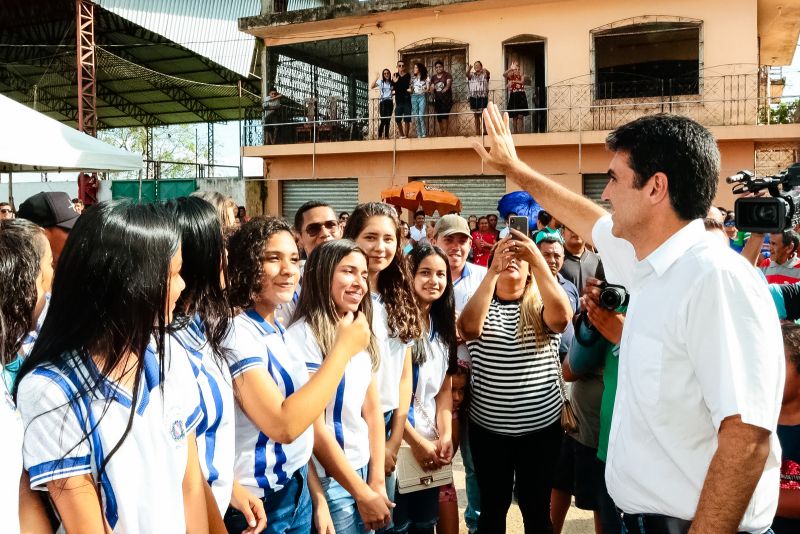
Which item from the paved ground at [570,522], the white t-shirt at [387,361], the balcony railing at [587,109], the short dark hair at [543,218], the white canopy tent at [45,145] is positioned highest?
the balcony railing at [587,109]

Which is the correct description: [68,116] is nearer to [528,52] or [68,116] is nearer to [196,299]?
[528,52]

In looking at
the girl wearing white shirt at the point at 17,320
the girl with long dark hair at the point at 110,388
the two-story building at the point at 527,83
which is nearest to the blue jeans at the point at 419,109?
the two-story building at the point at 527,83

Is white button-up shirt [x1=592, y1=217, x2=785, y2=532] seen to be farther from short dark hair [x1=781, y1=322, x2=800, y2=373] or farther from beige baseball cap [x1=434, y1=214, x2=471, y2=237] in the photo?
beige baseball cap [x1=434, y1=214, x2=471, y2=237]

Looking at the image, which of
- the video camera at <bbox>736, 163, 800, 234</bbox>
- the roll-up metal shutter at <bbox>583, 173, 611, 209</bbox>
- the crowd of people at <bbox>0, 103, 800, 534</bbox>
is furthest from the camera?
the roll-up metal shutter at <bbox>583, 173, 611, 209</bbox>

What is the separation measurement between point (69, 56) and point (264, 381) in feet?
74.5

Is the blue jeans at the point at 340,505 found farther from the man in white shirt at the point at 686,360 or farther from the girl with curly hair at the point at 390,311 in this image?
the man in white shirt at the point at 686,360

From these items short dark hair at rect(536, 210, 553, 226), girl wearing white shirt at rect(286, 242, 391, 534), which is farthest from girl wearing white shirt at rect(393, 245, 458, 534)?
short dark hair at rect(536, 210, 553, 226)

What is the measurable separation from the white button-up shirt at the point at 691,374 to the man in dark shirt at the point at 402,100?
14.4 meters

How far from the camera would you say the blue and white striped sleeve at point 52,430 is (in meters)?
1.47

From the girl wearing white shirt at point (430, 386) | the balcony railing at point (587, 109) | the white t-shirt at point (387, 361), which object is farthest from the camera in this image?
the balcony railing at point (587, 109)

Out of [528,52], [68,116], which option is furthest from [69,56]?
[528,52]

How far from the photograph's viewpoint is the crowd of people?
1.58 meters

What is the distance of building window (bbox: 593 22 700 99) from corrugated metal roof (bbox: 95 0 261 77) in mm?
9549

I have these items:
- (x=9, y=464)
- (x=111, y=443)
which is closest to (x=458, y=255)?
(x=111, y=443)
